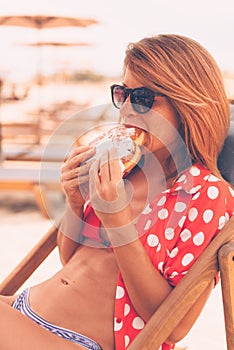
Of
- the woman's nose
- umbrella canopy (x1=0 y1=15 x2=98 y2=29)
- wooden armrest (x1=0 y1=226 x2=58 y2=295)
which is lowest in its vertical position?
umbrella canopy (x1=0 y1=15 x2=98 y2=29)

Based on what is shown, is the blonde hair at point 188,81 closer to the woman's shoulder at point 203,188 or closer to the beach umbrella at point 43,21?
the woman's shoulder at point 203,188

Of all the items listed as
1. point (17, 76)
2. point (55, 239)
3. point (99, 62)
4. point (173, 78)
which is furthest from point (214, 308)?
point (99, 62)

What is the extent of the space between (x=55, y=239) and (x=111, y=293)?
469 millimetres

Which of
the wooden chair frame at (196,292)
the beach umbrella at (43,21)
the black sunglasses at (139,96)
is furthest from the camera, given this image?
the beach umbrella at (43,21)

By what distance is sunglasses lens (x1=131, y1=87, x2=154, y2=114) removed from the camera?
4.67ft

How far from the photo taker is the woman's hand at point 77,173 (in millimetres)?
1467

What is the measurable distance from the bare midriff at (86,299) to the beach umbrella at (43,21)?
21.1 feet

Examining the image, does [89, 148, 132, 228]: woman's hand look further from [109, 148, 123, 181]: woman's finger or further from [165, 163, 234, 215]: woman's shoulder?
[165, 163, 234, 215]: woman's shoulder

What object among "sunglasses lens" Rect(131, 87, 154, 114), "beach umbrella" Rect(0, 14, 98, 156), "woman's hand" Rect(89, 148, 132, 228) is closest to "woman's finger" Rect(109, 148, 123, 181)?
"woman's hand" Rect(89, 148, 132, 228)

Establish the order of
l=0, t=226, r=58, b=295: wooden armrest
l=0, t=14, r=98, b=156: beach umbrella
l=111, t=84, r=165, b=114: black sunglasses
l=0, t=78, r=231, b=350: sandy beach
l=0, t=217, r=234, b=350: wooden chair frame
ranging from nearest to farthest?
l=0, t=217, r=234, b=350: wooden chair frame < l=111, t=84, r=165, b=114: black sunglasses < l=0, t=226, r=58, b=295: wooden armrest < l=0, t=78, r=231, b=350: sandy beach < l=0, t=14, r=98, b=156: beach umbrella

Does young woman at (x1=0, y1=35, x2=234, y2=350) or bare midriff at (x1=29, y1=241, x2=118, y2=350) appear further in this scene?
bare midriff at (x1=29, y1=241, x2=118, y2=350)

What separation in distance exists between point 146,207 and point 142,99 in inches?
9.5

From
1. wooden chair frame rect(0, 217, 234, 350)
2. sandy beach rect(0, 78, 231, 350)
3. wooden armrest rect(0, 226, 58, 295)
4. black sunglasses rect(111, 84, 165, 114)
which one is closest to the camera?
wooden chair frame rect(0, 217, 234, 350)

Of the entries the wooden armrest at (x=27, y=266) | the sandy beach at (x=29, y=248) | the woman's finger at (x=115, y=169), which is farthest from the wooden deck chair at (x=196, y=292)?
the sandy beach at (x=29, y=248)
